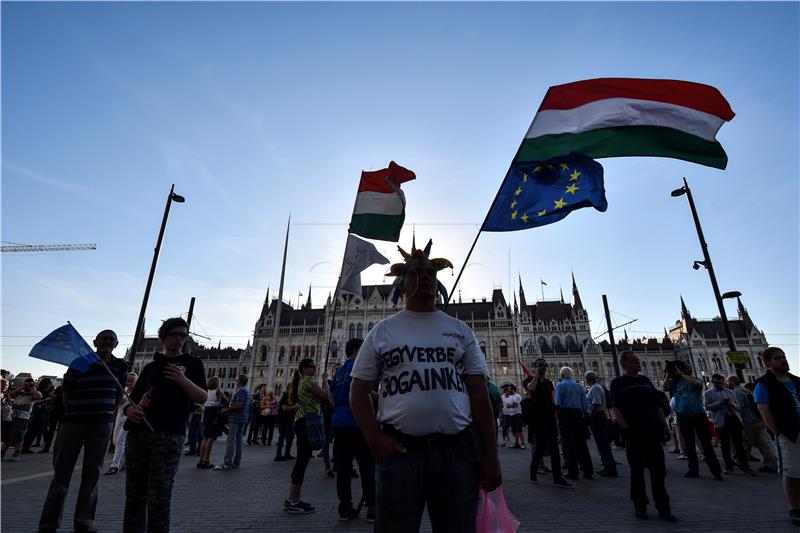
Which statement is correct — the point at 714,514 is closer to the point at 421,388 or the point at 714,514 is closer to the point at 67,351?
the point at 421,388

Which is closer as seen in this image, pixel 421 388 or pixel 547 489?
pixel 421 388

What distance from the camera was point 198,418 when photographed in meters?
12.1

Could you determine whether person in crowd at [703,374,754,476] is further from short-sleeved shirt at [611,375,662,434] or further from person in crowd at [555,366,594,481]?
short-sleeved shirt at [611,375,662,434]

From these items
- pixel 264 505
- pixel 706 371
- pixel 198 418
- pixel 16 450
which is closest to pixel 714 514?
pixel 264 505

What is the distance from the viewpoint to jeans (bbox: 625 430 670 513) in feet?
17.3

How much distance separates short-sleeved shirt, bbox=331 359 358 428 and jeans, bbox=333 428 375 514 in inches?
3.6

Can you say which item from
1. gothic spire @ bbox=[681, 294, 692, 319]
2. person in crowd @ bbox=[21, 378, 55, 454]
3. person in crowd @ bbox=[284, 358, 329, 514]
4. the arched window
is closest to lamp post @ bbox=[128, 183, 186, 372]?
person in crowd @ bbox=[21, 378, 55, 454]

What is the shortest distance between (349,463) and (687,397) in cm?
748

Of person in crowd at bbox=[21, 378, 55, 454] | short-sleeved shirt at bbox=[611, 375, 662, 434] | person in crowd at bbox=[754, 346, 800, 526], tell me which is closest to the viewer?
person in crowd at bbox=[754, 346, 800, 526]

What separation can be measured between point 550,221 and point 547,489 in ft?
15.7

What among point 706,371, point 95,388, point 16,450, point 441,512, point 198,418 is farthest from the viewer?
point 706,371

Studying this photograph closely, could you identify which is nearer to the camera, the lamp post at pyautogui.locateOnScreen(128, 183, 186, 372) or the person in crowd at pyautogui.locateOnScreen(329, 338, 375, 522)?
the person in crowd at pyautogui.locateOnScreen(329, 338, 375, 522)

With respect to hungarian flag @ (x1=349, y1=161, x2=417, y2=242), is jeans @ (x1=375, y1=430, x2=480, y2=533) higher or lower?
lower

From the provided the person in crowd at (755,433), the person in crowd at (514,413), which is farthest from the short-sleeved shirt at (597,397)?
the person in crowd at (514,413)
